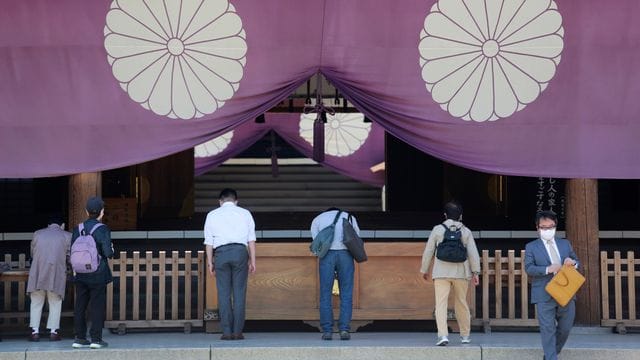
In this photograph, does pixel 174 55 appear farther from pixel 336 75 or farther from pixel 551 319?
pixel 551 319

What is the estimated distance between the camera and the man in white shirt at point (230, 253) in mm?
10148

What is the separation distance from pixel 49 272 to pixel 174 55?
255cm

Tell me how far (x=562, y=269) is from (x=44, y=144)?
209 inches

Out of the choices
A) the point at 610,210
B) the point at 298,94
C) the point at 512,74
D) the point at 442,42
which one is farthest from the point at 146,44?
the point at 610,210

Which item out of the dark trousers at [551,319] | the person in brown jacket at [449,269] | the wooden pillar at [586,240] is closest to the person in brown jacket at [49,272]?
the person in brown jacket at [449,269]

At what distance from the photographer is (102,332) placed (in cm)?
1072

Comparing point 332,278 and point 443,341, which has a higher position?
point 332,278

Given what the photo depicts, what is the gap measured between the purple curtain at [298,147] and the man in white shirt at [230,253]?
6950mm

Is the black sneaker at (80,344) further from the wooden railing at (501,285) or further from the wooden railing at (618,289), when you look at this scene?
the wooden railing at (618,289)

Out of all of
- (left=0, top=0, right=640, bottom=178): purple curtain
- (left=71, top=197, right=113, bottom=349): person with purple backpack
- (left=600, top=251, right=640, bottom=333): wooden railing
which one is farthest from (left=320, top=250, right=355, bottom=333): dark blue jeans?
(left=600, top=251, right=640, bottom=333): wooden railing

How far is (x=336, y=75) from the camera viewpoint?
1037cm

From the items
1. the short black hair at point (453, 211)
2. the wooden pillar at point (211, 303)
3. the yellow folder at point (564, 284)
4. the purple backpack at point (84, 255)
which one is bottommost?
the wooden pillar at point (211, 303)

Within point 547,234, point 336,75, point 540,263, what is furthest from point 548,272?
point 336,75

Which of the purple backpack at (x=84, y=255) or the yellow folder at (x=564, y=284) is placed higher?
the purple backpack at (x=84, y=255)
